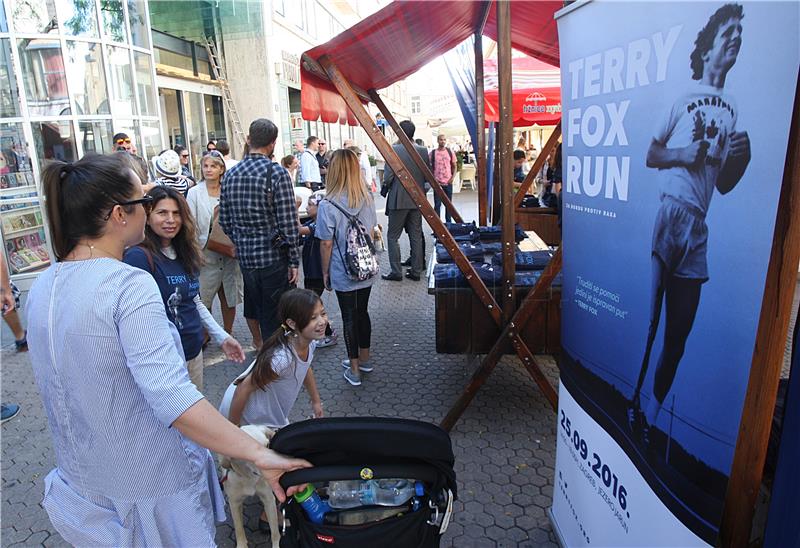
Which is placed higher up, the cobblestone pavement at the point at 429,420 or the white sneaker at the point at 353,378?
the white sneaker at the point at 353,378

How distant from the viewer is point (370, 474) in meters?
1.53

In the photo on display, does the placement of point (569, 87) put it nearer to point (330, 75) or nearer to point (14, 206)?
point (330, 75)

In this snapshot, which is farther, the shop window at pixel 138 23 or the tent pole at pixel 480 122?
the shop window at pixel 138 23

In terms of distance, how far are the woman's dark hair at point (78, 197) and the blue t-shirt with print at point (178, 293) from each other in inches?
46.1

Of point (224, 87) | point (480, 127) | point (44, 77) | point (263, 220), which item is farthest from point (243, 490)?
point (224, 87)

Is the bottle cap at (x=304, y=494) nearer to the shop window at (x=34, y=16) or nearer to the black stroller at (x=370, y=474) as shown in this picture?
the black stroller at (x=370, y=474)

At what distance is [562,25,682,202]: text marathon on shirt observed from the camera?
142cm

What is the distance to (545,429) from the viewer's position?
3.68 meters

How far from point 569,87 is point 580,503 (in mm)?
1623

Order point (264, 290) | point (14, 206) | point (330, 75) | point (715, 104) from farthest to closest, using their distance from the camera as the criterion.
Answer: point (14, 206) < point (264, 290) < point (330, 75) < point (715, 104)

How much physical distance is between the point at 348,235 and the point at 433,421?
60.0 inches

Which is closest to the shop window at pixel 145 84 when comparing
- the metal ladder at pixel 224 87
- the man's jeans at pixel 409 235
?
the man's jeans at pixel 409 235

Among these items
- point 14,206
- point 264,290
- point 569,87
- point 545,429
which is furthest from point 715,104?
point 14,206

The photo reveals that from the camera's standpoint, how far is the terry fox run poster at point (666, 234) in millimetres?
1136
